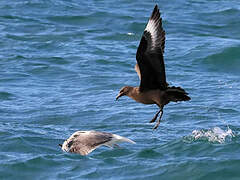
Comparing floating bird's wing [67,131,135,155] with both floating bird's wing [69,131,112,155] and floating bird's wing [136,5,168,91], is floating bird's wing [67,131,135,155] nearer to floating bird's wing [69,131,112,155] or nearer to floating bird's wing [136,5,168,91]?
floating bird's wing [69,131,112,155]

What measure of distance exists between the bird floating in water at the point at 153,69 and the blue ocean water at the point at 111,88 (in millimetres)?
828

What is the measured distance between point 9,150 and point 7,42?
6953 millimetres

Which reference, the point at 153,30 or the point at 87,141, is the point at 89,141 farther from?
the point at 153,30

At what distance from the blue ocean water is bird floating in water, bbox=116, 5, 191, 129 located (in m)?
0.83


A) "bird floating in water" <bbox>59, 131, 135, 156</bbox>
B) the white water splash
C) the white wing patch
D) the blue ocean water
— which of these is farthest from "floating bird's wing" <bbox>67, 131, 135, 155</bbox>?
the white water splash

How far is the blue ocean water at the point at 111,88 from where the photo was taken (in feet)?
30.6

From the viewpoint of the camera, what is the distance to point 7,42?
664 inches

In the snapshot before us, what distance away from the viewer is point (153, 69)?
8.90 m

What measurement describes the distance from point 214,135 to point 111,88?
3.73 metres

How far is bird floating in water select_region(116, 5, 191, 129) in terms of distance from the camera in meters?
8.71

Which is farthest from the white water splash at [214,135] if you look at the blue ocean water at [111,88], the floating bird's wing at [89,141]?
the floating bird's wing at [89,141]

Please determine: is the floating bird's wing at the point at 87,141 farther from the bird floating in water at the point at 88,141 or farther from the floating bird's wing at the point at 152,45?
the floating bird's wing at the point at 152,45

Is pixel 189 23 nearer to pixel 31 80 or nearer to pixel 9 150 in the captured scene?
pixel 31 80

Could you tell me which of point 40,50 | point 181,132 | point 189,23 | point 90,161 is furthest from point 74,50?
point 90,161
